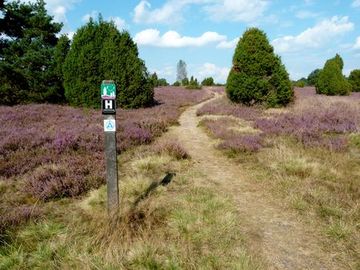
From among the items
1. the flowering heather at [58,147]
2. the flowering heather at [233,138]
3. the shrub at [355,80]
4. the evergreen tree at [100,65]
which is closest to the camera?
the flowering heather at [58,147]

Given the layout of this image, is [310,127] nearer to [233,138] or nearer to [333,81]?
[233,138]

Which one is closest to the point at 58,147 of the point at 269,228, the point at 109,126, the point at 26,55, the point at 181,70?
the point at 109,126

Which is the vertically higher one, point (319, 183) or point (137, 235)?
point (319, 183)

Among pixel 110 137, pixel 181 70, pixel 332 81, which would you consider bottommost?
pixel 110 137

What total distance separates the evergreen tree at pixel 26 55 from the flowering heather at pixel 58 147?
488cm

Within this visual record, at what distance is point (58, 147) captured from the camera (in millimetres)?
9383

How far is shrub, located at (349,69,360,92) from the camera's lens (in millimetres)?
38941

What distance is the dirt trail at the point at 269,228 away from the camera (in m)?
4.27

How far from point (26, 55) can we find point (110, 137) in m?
16.8

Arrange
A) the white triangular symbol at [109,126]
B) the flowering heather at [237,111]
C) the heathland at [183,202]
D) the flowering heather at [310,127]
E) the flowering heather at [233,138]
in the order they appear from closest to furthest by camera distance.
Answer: the heathland at [183,202] → the white triangular symbol at [109,126] → the flowering heather at [233,138] → the flowering heather at [310,127] → the flowering heather at [237,111]

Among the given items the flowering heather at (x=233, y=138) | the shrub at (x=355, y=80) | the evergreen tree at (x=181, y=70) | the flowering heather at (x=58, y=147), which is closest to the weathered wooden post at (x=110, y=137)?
the flowering heather at (x=58, y=147)

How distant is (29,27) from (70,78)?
172 inches

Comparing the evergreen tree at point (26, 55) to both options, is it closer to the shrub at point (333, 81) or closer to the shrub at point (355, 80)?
the shrub at point (333, 81)

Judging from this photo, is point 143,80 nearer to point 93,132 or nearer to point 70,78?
point 70,78
